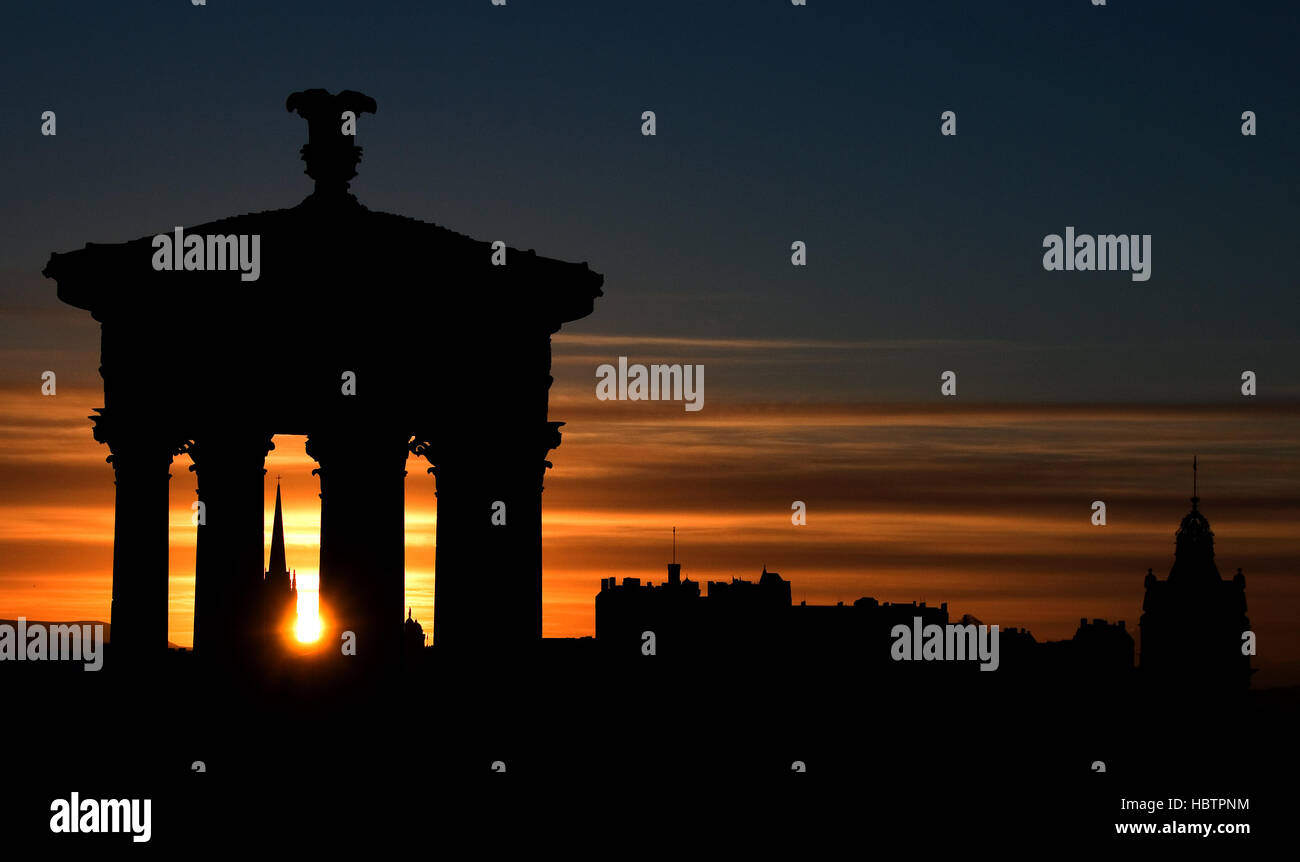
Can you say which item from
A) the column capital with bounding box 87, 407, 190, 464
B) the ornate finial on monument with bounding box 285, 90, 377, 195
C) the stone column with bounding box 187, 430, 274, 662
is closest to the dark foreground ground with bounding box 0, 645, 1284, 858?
the stone column with bounding box 187, 430, 274, 662

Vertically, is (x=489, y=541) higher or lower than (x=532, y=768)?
higher

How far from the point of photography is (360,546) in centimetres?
4766

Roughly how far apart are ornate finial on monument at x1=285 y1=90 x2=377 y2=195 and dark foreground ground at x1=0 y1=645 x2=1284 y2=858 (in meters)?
11.6

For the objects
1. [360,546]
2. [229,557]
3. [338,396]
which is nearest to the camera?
[360,546]

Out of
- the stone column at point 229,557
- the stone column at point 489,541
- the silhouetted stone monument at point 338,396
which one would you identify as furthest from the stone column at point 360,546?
the stone column at point 229,557

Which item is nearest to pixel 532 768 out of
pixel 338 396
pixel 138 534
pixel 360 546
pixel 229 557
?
pixel 360 546

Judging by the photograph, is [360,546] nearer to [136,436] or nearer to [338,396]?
[338,396]

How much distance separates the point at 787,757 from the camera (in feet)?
165

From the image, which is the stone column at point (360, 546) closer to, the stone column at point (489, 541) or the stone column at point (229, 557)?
the stone column at point (489, 541)

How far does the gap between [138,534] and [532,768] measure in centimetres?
1157
